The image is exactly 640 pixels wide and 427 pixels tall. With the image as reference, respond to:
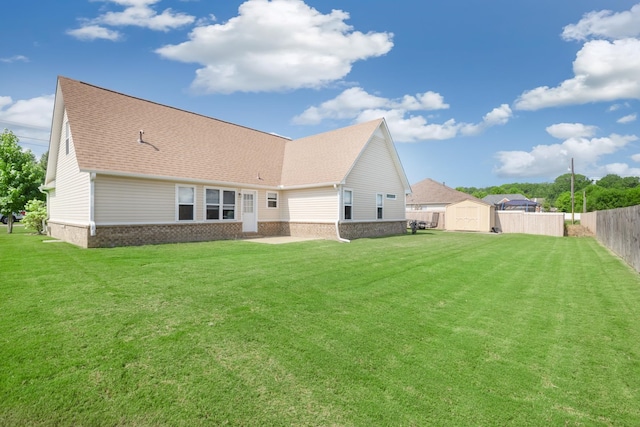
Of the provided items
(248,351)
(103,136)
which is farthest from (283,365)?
(103,136)

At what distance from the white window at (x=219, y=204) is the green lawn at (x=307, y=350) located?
8.08m

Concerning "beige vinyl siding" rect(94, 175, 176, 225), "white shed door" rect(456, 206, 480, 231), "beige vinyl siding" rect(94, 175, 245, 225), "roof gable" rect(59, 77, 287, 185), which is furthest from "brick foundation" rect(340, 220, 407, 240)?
"white shed door" rect(456, 206, 480, 231)

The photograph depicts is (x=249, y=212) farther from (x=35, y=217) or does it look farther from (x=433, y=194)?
(x=433, y=194)

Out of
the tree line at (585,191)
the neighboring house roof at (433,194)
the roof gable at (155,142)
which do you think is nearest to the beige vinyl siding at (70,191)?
the roof gable at (155,142)

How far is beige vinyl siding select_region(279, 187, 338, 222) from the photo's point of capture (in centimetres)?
1706

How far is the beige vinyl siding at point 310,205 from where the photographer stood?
17.1 meters

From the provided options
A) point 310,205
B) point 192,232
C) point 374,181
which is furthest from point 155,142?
point 374,181

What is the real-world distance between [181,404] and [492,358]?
3.54 metres

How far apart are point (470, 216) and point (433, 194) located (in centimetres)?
1861

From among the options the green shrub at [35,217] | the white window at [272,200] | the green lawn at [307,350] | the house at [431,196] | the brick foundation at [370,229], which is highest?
the house at [431,196]

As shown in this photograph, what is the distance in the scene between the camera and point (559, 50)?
19.8 m

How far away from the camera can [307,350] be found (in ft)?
12.9

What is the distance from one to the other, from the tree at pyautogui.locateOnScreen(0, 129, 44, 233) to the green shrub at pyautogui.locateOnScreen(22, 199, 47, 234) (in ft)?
2.88

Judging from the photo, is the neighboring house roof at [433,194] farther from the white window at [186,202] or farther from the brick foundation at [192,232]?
the white window at [186,202]
